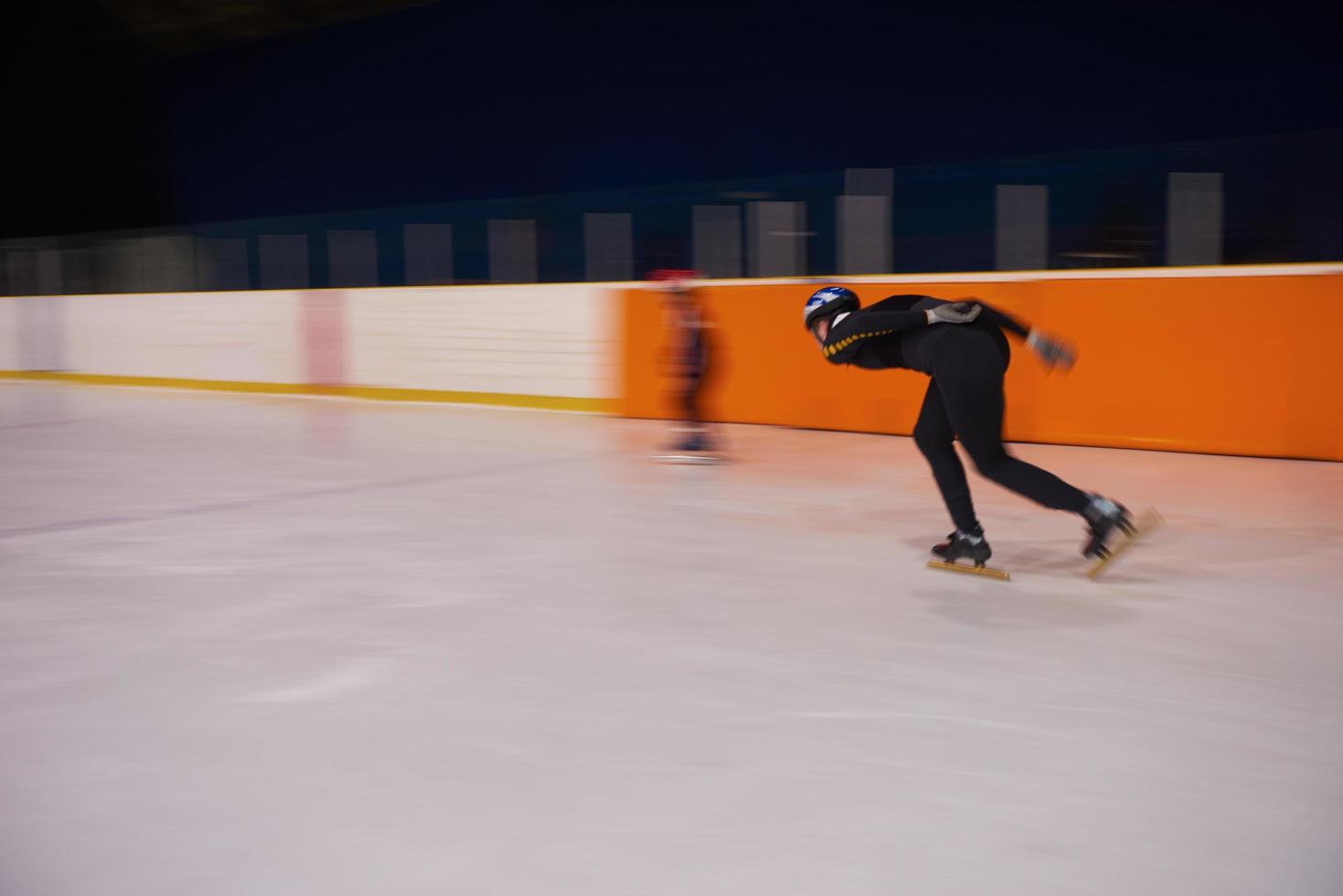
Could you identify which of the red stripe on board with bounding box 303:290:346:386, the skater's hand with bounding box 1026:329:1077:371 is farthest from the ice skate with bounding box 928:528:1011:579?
the red stripe on board with bounding box 303:290:346:386

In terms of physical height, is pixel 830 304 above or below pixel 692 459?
above

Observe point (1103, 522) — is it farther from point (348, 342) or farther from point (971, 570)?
point (348, 342)

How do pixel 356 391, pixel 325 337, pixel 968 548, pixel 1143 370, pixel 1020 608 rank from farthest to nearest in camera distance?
pixel 325 337 < pixel 356 391 < pixel 1143 370 < pixel 968 548 < pixel 1020 608

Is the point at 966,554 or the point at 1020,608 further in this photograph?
the point at 966,554

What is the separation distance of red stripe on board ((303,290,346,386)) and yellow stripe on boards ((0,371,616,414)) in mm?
136

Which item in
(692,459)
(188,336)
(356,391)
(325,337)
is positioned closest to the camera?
(692,459)

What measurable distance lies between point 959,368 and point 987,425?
24 centimetres

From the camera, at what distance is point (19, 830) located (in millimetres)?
2125

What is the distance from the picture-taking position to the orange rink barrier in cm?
716

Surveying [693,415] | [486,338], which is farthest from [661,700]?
[486,338]

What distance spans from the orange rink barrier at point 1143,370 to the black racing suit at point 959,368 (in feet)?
11.5

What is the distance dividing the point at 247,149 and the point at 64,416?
10.4 metres

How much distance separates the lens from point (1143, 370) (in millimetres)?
7688

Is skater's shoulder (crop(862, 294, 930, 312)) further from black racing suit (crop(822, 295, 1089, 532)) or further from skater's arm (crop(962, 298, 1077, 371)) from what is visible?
skater's arm (crop(962, 298, 1077, 371))
